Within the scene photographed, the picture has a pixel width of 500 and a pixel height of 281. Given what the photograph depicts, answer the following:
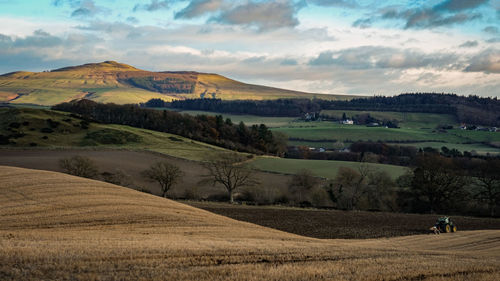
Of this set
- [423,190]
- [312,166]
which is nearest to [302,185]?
[423,190]

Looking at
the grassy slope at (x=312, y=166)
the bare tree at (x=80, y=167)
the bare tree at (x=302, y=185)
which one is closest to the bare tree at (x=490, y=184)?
the grassy slope at (x=312, y=166)

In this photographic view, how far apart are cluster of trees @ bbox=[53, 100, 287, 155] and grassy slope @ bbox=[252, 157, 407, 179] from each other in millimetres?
28216

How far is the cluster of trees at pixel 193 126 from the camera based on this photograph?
135 m

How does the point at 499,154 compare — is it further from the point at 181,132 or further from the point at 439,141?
the point at 181,132

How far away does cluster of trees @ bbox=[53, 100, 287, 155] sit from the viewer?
443 ft

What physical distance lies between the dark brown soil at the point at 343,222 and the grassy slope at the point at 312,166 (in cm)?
3343

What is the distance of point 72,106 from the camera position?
502ft

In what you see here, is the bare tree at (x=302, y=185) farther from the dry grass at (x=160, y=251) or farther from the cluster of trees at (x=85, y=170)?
the dry grass at (x=160, y=251)

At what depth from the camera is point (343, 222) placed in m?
44.8

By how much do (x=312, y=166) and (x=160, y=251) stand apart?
8056 centimetres

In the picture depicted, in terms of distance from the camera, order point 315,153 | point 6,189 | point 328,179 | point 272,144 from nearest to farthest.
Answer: point 6,189 → point 328,179 → point 315,153 → point 272,144

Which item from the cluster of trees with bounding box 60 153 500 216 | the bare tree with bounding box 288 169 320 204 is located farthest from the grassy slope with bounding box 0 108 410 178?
the cluster of trees with bounding box 60 153 500 216

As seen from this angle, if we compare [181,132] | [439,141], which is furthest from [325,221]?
[439,141]

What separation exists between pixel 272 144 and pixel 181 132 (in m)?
29.0
